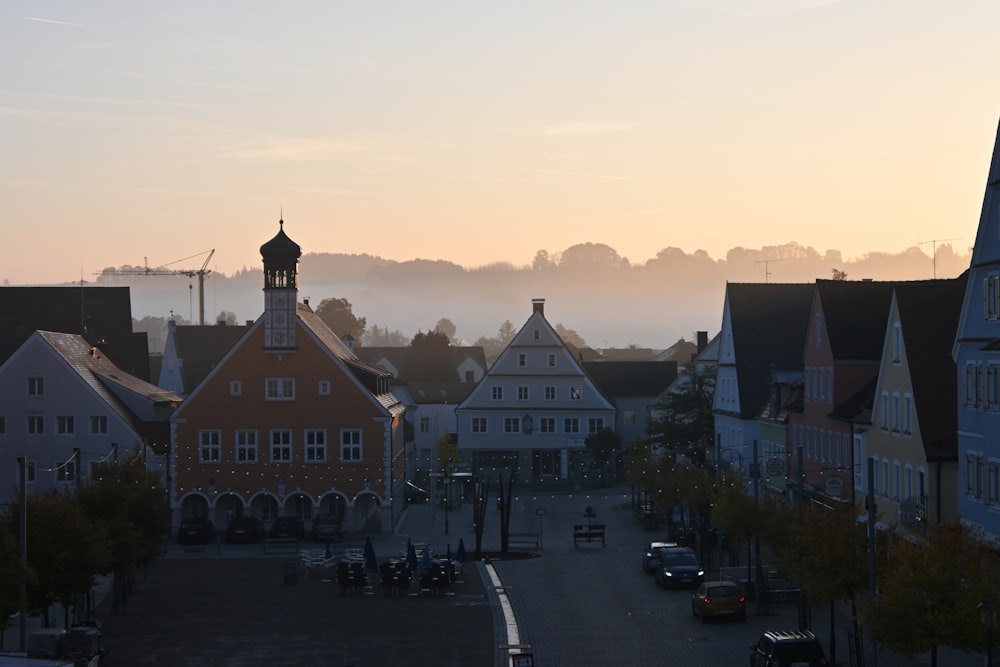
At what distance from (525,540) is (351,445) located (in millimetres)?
10814

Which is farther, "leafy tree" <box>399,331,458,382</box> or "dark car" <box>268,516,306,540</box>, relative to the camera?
"leafy tree" <box>399,331,458,382</box>

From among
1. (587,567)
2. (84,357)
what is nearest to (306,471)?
(84,357)

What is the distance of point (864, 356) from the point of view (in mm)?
59750

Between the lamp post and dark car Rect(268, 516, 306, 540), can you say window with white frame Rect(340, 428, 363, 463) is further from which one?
the lamp post

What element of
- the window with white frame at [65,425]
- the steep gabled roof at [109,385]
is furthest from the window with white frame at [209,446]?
the window with white frame at [65,425]

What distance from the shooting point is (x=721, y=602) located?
44875 millimetres

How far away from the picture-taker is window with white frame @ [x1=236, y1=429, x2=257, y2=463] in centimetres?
7831

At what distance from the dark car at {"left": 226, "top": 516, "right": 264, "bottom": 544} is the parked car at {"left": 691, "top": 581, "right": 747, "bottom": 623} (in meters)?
33.8

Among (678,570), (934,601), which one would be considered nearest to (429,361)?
(678,570)

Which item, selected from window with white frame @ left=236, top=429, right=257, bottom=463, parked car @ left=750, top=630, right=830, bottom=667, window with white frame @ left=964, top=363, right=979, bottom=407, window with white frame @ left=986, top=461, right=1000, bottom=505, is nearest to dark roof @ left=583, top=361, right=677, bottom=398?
window with white frame @ left=236, top=429, right=257, bottom=463

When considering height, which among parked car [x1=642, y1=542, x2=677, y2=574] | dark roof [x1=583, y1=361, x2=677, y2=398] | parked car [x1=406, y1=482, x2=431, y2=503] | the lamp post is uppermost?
dark roof [x1=583, y1=361, x2=677, y2=398]

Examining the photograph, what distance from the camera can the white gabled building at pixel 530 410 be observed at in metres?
106

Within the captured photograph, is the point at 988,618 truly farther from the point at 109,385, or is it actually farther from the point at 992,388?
the point at 109,385

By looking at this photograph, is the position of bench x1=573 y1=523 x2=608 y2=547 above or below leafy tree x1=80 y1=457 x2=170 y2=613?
below
